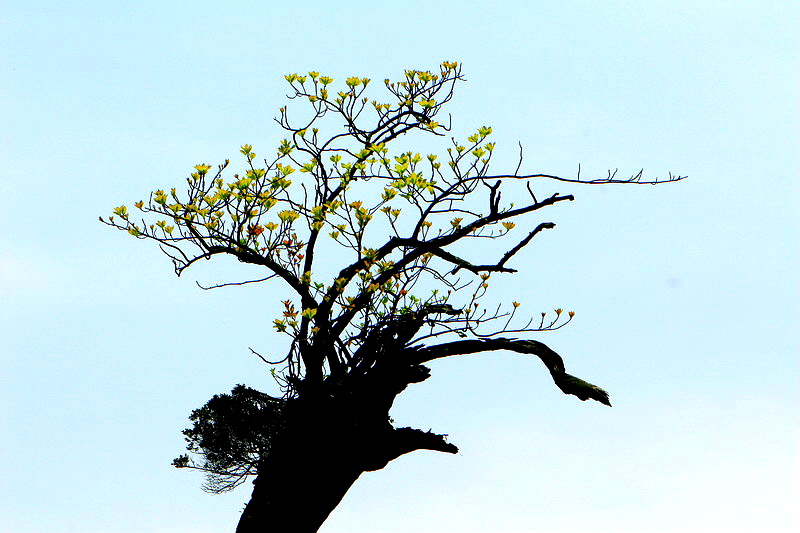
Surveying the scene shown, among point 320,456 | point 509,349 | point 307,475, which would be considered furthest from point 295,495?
point 509,349

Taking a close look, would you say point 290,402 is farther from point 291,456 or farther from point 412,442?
point 412,442

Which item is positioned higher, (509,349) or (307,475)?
(509,349)

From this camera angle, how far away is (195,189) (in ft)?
36.4


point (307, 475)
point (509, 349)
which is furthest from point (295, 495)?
point (509, 349)

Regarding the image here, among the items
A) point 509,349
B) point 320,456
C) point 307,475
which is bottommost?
point 307,475

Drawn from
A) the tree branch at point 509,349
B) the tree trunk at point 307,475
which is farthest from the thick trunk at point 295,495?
the tree branch at point 509,349

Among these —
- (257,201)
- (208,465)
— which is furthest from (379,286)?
(208,465)

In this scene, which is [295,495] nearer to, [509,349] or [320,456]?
[320,456]

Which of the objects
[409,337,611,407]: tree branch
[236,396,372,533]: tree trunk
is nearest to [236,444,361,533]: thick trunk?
[236,396,372,533]: tree trunk

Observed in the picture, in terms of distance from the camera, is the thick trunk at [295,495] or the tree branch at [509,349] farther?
the tree branch at [509,349]

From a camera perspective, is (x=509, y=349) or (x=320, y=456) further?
(x=509, y=349)

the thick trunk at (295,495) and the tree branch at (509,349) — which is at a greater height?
the tree branch at (509,349)

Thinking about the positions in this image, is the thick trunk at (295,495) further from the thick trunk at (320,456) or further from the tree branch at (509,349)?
the tree branch at (509,349)

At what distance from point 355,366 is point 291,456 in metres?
1.48
